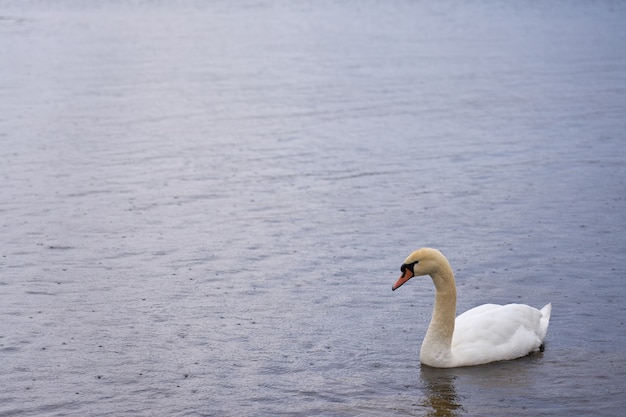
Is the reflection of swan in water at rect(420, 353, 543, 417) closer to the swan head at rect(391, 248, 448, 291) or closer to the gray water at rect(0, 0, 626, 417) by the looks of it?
the gray water at rect(0, 0, 626, 417)

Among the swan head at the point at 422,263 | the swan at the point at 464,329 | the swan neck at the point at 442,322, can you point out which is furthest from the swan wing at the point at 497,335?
the swan head at the point at 422,263

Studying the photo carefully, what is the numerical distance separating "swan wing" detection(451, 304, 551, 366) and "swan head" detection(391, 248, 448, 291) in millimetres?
700

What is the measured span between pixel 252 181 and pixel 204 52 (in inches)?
701

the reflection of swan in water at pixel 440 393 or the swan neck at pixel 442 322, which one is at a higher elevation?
the swan neck at pixel 442 322

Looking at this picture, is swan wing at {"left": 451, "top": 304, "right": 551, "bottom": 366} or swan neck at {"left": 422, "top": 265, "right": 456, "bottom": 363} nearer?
swan neck at {"left": 422, "top": 265, "right": 456, "bottom": 363}

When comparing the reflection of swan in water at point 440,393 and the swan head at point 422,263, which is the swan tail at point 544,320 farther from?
the swan head at point 422,263

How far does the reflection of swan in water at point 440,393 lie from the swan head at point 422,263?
34.6 inches

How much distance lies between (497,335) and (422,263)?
3.29 ft

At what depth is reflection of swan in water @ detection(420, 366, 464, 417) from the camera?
916 cm

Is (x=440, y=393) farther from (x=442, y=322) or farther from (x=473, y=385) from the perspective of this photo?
(x=442, y=322)

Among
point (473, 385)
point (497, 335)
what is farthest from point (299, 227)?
→ point (473, 385)

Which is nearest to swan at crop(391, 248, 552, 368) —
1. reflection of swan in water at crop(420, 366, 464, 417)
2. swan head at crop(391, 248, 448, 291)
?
swan head at crop(391, 248, 448, 291)

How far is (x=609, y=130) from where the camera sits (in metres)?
21.0

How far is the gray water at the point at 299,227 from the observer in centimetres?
977
